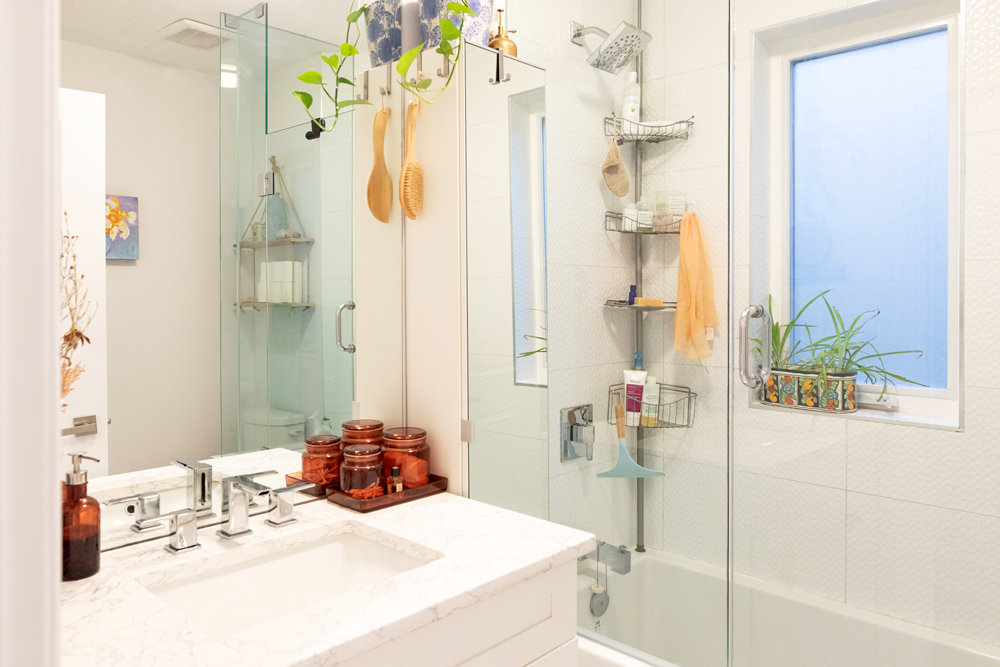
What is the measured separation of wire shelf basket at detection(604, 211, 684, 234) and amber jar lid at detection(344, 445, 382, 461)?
2.92 ft

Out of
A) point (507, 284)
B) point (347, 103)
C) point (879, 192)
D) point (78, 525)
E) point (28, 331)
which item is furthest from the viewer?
point (507, 284)

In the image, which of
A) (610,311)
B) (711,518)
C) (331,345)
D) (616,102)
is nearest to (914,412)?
(711,518)

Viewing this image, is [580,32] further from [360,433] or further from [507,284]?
[360,433]

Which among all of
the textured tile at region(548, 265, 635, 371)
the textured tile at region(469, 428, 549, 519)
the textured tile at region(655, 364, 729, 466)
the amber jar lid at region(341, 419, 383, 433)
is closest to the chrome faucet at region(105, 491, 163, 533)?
the amber jar lid at region(341, 419, 383, 433)

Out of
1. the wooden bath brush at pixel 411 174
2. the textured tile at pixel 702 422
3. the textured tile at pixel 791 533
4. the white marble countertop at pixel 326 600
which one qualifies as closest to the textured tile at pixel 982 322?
the textured tile at pixel 791 533

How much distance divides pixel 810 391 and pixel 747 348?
0.56ft

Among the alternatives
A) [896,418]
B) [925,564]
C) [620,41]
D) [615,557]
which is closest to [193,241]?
[620,41]

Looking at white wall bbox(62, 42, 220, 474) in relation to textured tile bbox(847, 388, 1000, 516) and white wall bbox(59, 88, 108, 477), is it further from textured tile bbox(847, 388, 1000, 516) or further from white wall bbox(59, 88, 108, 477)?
textured tile bbox(847, 388, 1000, 516)

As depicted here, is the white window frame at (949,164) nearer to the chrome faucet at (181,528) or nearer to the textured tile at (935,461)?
the textured tile at (935,461)

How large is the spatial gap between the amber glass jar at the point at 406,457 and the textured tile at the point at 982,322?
3.98 feet

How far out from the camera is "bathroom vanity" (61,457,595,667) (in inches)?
33.1

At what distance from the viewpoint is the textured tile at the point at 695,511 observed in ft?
5.46

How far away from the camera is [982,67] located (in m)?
1.29

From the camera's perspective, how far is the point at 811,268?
1.49 m
